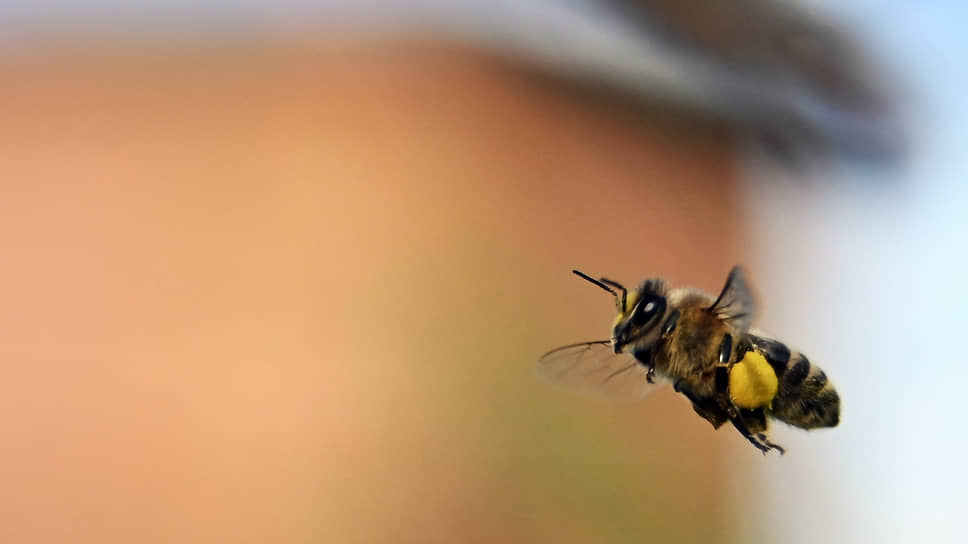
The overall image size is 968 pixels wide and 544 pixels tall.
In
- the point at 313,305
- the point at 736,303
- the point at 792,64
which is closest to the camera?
the point at 736,303

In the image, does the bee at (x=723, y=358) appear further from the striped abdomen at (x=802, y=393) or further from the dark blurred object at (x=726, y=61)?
the dark blurred object at (x=726, y=61)

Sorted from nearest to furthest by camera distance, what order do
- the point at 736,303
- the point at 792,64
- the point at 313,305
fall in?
the point at 736,303 < the point at 313,305 < the point at 792,64

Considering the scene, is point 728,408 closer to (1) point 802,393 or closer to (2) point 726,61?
(1) point 802,393

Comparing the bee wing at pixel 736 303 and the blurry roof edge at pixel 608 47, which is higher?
the blurry roof edge at pixel 608 47

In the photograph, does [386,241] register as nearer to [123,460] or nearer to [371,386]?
[371,386]

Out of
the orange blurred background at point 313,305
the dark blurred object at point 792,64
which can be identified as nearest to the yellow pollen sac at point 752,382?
the orange blurred background at point 313,305

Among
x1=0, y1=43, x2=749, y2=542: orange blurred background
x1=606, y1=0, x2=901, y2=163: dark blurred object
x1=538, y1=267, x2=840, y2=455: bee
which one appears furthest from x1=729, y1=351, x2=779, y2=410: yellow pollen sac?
x1=606, y1=0, x2=901, y2=163: dark blurred object

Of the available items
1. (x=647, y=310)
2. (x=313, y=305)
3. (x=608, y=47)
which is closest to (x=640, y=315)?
(x=647, y=310)
